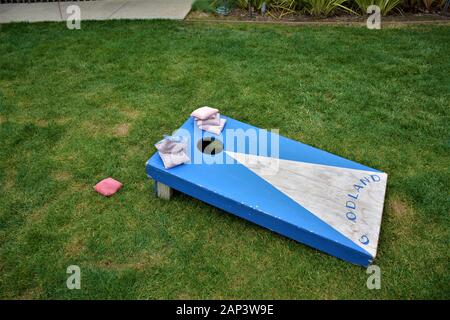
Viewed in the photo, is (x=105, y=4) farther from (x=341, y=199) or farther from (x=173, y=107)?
(x=341, y=199)

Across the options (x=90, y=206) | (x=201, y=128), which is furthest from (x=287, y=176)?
(x=90, y=206)

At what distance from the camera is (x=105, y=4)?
24.1 ft

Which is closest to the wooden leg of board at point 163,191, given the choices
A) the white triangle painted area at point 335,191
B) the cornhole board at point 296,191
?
the cornhole board at point 296,191

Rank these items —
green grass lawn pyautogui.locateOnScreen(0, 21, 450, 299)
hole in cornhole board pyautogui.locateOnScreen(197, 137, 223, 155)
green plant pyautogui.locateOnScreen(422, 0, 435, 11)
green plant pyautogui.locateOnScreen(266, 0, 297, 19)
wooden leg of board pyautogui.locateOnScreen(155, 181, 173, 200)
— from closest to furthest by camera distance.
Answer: green grass lawn pyautogui.locateOnScreen(0, 21, 450, 299) → wooden leg of board pyautogui.locateOnScreen(155, 181, 173, 200) → hole in cornhole board pyautogui.locateOnScreen(197, 137, 223, 155) → green plant pyautogui.locateOnScreen(422, 0, 435, 11) → green plant pyautogui.locateOnScreen(266, 0, 297, 19)

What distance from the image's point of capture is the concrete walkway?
22.0 ft

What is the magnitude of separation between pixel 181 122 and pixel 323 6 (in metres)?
3.98

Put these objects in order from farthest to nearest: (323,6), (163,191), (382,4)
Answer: (323,6) < (382,4) < (163,191)

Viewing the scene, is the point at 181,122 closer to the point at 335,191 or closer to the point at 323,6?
the point at 335,191

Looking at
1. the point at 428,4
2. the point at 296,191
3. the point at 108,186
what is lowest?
the point at 108,186

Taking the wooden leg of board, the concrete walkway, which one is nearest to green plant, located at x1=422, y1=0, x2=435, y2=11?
the concrete walkway

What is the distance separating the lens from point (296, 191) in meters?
2.87

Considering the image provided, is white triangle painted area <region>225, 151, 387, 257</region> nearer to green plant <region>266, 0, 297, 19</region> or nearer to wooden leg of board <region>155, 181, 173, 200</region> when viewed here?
wooden leg of board <region>155, 181, 173, 200</region>

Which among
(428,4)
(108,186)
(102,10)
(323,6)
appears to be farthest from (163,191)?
(428,4)

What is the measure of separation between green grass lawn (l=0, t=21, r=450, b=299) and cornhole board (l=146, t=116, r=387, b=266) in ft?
0.70
